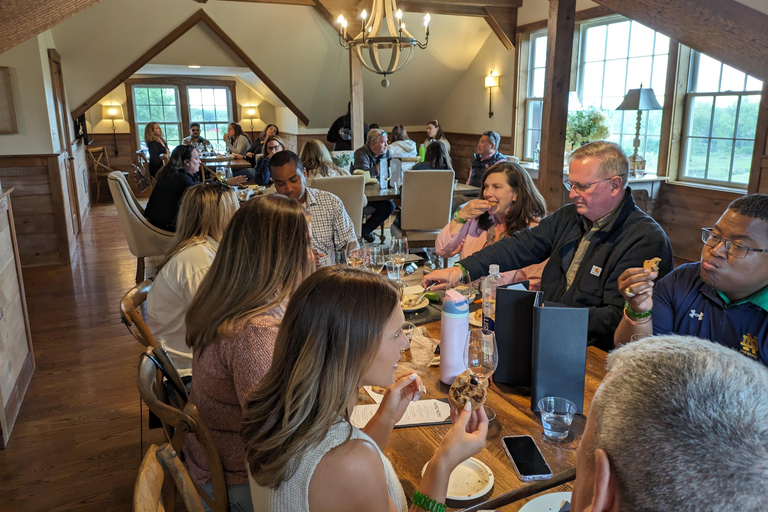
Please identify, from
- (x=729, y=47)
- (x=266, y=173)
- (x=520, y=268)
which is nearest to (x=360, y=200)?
(x=266, y=173)

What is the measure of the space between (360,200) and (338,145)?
3828 mm

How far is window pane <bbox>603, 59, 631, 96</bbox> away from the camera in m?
6.28

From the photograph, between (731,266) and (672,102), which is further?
(672,102)

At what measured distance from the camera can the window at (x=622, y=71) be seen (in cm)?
588

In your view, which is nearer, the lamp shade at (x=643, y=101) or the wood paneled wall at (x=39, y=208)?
the lamp shade at (x=643, y=101)

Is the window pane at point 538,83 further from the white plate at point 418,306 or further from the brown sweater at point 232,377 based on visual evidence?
the brown sweater at point 232,377

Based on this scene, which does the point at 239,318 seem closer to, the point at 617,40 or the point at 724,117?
the point at 724,117

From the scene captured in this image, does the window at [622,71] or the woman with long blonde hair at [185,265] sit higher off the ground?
the window at [622,71]

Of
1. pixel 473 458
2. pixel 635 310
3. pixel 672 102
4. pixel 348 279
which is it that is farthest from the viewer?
pixel 672 102

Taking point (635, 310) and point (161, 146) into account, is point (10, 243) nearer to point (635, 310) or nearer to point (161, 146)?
point (635, 310)

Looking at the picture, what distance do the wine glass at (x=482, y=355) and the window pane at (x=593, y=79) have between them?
238 inches

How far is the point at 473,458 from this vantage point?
127cm

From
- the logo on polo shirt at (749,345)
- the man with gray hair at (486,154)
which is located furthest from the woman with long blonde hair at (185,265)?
the man with gray hair at (486,154)

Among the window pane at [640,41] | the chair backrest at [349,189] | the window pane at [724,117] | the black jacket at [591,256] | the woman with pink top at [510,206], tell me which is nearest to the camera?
the black jacket at [591,256]
